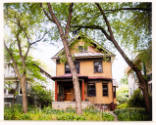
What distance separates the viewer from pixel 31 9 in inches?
165

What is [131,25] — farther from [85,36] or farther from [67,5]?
[67,5]

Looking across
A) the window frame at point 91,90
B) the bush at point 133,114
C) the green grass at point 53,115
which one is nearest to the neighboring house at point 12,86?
the green grass at point 53,115

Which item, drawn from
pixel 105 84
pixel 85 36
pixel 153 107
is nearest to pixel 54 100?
pixel 105 84

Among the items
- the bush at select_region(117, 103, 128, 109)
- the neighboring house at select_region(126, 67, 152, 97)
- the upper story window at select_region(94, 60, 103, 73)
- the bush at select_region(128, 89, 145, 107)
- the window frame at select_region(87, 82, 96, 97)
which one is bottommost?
the bush at select_region(117, 103, 128, 109)

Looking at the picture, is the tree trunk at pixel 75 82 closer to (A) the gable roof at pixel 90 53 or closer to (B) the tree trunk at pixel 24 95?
(A) the gable roof at pixel 90 53

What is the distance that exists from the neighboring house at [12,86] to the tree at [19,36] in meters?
0.11

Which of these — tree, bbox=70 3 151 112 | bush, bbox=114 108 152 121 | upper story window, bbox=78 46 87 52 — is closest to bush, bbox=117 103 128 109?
bush, bbox=114 108 152 121

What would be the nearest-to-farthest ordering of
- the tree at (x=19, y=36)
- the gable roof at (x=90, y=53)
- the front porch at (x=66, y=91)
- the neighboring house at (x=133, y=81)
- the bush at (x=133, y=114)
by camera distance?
the bush at (x=133, y=114) < the neighboring house at (x=133, y=81) < the front porch at (x=66, y=91) < the gable roof at (x=90, y=53) < the tree at (x=19, y=36)

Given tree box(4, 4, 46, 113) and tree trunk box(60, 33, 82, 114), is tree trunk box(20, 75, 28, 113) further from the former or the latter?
tree trunk box(60, 33, 82, 114)

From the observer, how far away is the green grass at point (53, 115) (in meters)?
3.66

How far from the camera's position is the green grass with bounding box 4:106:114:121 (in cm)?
366

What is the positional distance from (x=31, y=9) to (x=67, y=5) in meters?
0.93

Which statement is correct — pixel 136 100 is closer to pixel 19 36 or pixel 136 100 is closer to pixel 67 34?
pixel 67 34

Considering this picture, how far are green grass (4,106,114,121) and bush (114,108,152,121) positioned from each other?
198 mm
